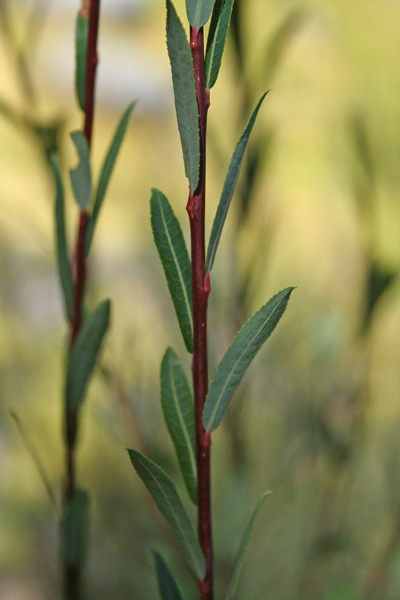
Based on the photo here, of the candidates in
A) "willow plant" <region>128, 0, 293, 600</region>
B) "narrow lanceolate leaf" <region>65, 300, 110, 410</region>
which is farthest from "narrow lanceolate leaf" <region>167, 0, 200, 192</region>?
"narrow lanceolate leaf" <region>65, 300, 110, 410</region>

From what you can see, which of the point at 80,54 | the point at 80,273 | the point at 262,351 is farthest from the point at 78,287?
the point at 262,351

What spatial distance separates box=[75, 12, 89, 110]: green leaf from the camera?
30cm

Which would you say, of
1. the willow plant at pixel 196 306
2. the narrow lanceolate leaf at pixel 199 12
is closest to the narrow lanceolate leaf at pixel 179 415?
the willow plant at pixel 196 306

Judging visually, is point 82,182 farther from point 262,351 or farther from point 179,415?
point 262,351

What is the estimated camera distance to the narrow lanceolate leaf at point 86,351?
296 mm

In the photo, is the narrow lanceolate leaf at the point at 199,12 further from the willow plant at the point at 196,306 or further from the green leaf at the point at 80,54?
the green leaf at the point at 80,54

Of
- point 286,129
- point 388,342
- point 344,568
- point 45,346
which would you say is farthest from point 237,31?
point 286,129

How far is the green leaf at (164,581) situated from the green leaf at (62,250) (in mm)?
121

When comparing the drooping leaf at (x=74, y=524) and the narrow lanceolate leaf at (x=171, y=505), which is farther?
the drooping leaf at (x=74, y=524)

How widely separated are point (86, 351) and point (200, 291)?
3.9 inches

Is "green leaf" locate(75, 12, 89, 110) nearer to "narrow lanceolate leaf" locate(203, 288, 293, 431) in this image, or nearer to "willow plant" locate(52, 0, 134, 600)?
"willow plant" locate(52, 0, 134, 600)

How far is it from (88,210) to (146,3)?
200 cm

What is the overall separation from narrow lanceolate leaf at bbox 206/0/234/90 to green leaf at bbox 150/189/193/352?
0.04 metres

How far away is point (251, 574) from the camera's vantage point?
26.3 inches
